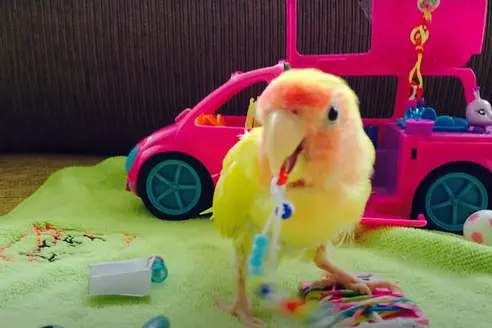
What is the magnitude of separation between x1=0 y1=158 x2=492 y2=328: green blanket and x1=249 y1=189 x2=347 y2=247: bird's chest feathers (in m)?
0.12

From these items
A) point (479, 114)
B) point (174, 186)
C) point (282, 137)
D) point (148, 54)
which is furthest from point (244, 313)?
point (148, 54)

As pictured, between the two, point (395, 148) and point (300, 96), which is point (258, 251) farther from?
point (395, 148)

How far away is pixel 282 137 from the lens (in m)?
0.46

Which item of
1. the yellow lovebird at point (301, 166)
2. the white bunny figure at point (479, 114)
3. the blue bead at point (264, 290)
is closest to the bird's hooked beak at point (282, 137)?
the yellow lovebird at point (301, 166)

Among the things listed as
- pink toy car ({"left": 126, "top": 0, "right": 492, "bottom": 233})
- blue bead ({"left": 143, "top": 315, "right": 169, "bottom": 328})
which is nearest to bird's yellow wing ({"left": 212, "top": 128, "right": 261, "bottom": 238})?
blue bead ({"left": 143, "top": 315, "right": 169, "bottom": 328})

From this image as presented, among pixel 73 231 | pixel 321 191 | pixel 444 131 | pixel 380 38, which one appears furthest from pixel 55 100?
pixel 321 191

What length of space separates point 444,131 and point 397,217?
0.57 feet

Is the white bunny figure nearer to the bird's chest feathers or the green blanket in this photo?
the green blanket

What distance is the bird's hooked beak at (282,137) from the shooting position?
47 centimetres

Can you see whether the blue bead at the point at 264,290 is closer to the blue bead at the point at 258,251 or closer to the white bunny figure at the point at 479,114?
the blue bead at the point at 258,251

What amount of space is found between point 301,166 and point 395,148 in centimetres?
54

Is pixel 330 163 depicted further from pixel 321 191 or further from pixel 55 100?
pixel 55 100

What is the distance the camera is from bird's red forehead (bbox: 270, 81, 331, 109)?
0.48 m

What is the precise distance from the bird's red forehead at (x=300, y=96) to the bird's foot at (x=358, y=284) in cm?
27
